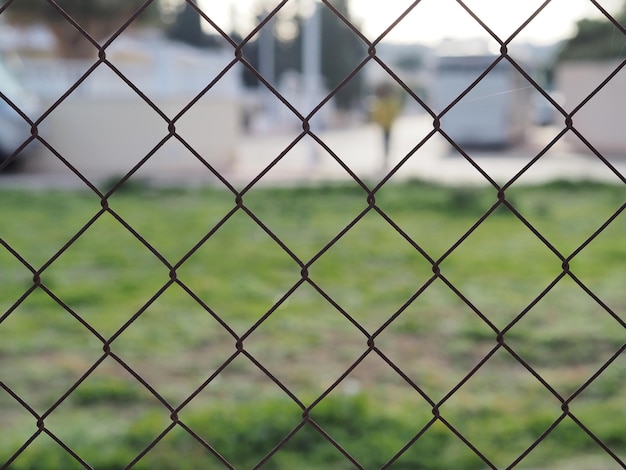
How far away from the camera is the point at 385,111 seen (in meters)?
12.8

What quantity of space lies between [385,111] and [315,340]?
868 cm

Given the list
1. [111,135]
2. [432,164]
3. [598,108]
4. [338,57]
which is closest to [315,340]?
[432,164]

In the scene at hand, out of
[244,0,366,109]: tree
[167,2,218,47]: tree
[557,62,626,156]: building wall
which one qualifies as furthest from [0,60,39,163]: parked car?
[167,2,218,47]: tree

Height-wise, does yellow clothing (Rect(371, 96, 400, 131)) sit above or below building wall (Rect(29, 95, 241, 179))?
below

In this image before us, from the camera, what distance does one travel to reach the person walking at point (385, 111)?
12.8m

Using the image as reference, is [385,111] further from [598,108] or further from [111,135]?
[598,108]

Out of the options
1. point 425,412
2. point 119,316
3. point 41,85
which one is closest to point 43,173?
point 41,85

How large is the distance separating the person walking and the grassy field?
413cm

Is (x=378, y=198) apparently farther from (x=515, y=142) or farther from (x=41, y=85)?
(x=515, y=142)

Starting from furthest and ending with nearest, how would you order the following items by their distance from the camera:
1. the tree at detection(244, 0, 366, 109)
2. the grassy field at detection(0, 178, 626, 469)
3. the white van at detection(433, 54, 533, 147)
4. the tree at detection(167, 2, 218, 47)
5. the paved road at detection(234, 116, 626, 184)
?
the tree at detection(167, 2, 218, 47), the tree at detection(244, 0, 366, 109), the white van at detection(433, 54, 533, 147), the paved road at detection(234, 116, 626, 184), the grassy field at detection(0, 178, 626, 469)

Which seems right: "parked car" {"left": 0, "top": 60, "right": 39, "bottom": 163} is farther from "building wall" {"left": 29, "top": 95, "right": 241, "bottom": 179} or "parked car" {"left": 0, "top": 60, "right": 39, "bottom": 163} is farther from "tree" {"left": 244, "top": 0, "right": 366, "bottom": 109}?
"tree" {"left": 244, "top": 0, "right": 366, "bottom": 109}

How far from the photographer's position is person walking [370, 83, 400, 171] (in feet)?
42.0

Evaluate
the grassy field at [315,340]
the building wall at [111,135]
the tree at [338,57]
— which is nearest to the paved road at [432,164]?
the building wall at [111,135]

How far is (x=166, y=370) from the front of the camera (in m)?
4.09
